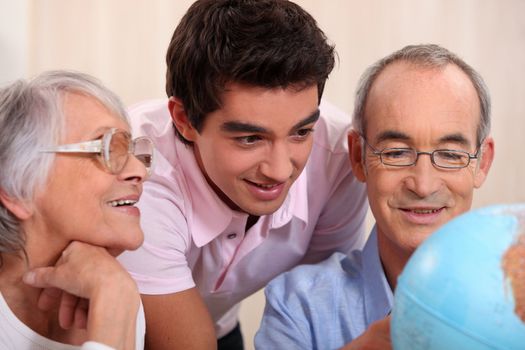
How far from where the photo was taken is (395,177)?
1787 millimetres

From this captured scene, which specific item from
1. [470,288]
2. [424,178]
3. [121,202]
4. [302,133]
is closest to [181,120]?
[302,133]

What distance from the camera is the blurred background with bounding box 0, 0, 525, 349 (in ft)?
10.7

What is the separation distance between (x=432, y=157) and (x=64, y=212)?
0.83 m

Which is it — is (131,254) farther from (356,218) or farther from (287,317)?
(356,218)

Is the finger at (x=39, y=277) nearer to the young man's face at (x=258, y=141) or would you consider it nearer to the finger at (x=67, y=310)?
the finger at (x=67, y=310)

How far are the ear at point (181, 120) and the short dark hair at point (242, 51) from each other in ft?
0.08

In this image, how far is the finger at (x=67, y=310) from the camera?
1.57 metres

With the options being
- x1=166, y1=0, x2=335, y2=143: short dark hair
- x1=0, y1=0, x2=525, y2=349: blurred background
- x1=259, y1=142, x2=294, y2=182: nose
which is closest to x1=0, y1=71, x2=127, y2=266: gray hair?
x1=166, y1=0, x2=335, y2=143: short dark hair

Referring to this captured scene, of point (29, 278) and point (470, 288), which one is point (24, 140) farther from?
point (470, 288)

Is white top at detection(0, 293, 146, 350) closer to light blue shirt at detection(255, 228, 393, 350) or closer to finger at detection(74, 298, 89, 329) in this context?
finger at detection(74, 298, 89, 329)

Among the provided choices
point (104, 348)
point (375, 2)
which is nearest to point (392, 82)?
point (104, 348)

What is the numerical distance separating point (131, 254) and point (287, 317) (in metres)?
0.44

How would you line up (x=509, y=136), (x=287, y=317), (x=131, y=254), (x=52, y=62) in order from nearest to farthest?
(x=287, y=317), (x=131, y=254), (x=52, y=62), (x=509, y=136)

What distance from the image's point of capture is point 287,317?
1.84m
